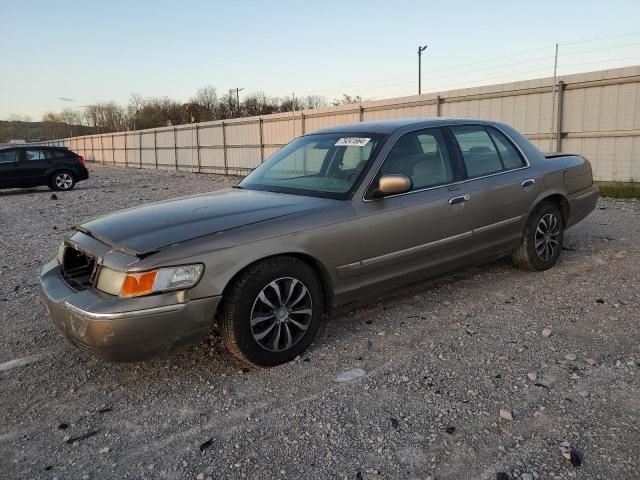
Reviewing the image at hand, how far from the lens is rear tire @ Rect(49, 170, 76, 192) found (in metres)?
17.7

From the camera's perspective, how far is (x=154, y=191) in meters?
16.8

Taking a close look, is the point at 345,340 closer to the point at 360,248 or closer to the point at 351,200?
the point at 360,248

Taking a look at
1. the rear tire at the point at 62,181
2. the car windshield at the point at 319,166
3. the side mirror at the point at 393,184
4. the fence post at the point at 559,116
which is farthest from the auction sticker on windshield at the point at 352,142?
the rear tire at the point at 62,181

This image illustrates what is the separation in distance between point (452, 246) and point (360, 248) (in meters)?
1.01

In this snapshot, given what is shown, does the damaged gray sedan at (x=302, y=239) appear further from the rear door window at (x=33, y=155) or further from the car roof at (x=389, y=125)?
the rear door window at (x=33, y=155)

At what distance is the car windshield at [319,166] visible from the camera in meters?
4.05

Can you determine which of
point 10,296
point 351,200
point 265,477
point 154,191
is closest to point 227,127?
point 154,191

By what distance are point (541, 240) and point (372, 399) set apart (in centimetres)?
306

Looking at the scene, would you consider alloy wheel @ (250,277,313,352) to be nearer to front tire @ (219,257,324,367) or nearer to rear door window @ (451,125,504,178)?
front tire @ (219,257,324,367)

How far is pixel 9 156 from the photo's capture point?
16891 millimetres

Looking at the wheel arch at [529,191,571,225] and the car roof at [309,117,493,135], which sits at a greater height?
the car roof at [309,117,493,135]

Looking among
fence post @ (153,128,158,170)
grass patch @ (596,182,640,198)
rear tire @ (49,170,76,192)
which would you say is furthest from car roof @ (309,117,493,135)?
fence post @ (153,128,158,170)

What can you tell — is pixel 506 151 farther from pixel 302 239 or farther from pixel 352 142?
pixel 302 239

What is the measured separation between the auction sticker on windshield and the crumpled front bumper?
5.98ft
